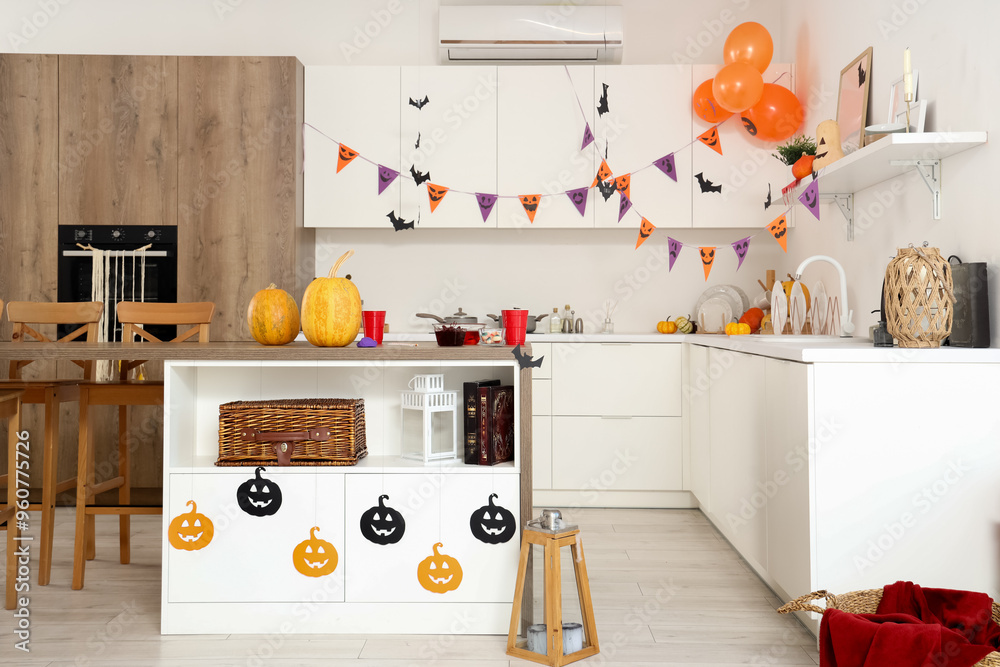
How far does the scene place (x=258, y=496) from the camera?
82.5 inches

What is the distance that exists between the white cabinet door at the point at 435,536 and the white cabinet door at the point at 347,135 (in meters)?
2.12

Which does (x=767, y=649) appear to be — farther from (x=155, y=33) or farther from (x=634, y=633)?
(x=155, y=33)

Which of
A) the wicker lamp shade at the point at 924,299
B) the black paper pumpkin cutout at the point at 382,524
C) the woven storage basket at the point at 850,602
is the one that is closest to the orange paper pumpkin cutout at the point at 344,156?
the black paper pumpkin cutout at the point at 382,524

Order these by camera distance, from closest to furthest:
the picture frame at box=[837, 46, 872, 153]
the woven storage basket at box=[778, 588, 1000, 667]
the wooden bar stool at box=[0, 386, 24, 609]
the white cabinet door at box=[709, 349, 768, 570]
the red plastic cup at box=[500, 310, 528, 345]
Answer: the woven storage basket at box=[778, 588, 1000, 667], the red plastic cup at box=[500, 310, 528, 345], the wooden bar stool at box=[0, 386, 24, 609], the white cabinet door at box=[709, 349, 768, 570], the picture frame at box=[837, 46, 872, 153]

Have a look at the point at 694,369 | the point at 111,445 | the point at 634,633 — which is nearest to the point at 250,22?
the point at 111,445

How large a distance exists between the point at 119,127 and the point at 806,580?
3.60 meters

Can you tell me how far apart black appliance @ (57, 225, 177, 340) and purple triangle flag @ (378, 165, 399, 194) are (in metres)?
1.04

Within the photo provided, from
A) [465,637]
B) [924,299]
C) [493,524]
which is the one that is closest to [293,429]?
[493,524]

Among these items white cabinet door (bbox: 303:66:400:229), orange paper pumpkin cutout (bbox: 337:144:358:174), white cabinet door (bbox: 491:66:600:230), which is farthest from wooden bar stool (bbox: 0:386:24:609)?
white cabinet door (bbox: 491:66:600:230)

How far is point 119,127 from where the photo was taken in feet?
12.2

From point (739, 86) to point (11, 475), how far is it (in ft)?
10.7

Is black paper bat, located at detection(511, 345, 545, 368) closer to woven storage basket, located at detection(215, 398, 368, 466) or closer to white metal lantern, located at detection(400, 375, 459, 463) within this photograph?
white metal lantern, located at detection(400, 375, 459, 463)

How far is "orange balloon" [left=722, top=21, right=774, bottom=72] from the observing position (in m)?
3.63

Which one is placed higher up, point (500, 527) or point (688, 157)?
point (688, 157)
